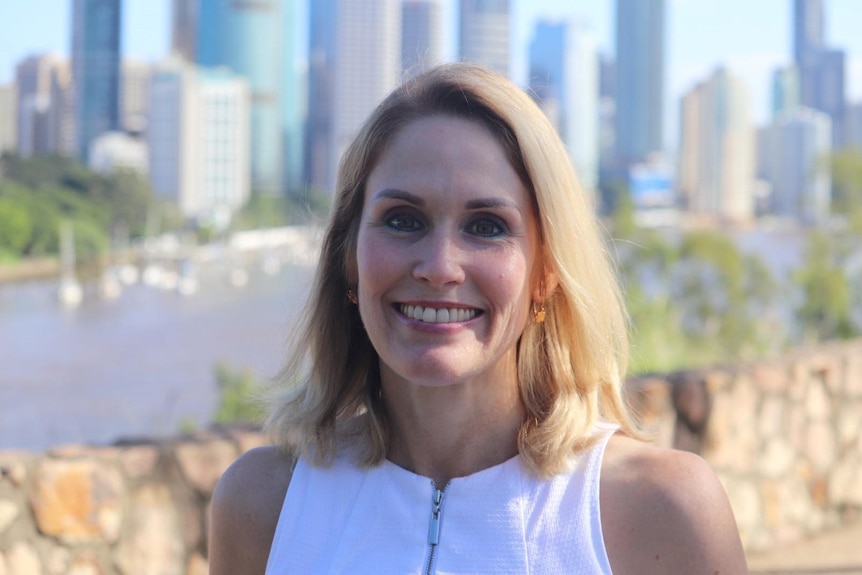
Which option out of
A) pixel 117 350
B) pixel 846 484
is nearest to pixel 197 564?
pixel 846 484

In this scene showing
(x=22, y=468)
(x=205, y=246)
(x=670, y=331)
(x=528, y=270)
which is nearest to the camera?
(x=528, y=270)

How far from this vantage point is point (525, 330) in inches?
48.4

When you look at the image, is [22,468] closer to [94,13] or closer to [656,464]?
[656,464]

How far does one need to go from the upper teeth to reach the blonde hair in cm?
13

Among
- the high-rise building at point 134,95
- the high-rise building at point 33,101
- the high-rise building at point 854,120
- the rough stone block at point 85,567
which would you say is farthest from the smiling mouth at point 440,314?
the high-rise building at point 854,120

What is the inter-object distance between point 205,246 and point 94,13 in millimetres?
9863

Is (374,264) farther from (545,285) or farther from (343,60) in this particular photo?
(343,60)

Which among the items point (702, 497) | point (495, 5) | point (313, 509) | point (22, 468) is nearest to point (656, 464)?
point (702, 497)

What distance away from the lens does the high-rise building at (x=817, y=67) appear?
56.3 m

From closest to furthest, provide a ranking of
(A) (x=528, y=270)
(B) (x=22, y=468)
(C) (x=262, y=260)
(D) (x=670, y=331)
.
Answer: (A) (x=528, y=270)
(B) (x=22, y=468)
(D) (x=670, y=331)
(C) (x=262, y=260)

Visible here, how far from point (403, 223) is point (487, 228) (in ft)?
0.33

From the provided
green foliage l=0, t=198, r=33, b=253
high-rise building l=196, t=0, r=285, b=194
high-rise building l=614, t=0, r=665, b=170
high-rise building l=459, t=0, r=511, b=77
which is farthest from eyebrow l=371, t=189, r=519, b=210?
high-rise building l=614, t=0, r=665, b=170

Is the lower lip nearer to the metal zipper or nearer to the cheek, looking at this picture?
the cheek

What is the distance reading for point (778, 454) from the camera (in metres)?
3.73
